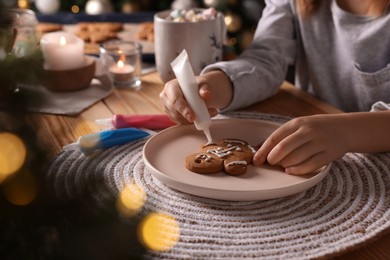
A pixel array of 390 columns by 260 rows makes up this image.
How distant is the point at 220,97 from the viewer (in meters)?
0.94

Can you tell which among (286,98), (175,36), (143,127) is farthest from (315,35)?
(143,127)

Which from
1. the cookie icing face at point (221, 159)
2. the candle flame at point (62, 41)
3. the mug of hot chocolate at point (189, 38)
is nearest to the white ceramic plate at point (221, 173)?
the cookie icing face at point (221, 159)

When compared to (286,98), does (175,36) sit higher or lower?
higher

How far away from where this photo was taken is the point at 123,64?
1.12m

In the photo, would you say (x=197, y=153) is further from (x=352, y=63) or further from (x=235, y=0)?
(x=235, y=0)

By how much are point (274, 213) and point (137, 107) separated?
0.46m

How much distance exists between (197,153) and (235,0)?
1663 millimetres

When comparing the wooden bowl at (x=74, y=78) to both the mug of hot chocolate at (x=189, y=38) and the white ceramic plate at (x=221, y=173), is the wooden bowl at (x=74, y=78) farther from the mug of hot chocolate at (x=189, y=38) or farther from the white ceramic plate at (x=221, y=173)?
the white ceramic plate at (x=221, y=173)

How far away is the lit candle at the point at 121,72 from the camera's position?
1104 mm

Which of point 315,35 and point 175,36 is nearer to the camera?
point 175,36

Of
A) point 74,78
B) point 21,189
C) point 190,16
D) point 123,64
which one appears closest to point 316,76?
point 190,16

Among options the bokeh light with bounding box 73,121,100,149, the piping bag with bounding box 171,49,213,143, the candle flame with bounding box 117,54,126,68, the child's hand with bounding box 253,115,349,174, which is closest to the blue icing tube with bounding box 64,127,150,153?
the bokeh light with bounding box 73,121,100,149

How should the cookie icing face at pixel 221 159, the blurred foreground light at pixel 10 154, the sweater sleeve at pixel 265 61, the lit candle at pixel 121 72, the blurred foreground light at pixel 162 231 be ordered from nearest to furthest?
1. the blurred foreground light at pixel 10 154
2. the blurred foreground light at pixel 162 231
3. the cookie icing face at pixel 221 159
4. the sweater sleeve at pixel 265 61
5. the lit candle at pixel 121 72

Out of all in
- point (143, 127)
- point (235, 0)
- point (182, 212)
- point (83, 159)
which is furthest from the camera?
point (235, 0)
